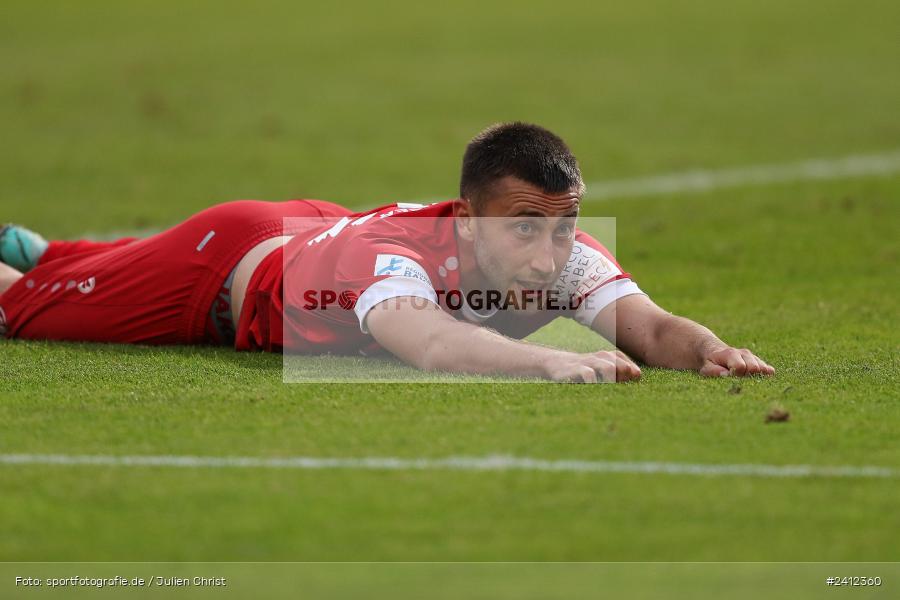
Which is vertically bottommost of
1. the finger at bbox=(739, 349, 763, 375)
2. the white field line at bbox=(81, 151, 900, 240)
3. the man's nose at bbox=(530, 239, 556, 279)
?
the finger at bbox=(739, 349, 763, 375)

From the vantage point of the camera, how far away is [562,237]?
6.42 m

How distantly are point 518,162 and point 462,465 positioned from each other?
1.91 meters

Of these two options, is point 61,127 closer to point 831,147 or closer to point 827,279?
point 831,147

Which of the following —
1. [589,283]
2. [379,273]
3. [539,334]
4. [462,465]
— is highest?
[379,273]

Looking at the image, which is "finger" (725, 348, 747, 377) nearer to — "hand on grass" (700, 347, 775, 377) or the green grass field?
"hand on grass" (700, 347, 775, 377)

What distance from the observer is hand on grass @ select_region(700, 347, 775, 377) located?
6.29 m

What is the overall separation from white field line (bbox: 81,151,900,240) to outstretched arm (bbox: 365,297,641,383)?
761 cm

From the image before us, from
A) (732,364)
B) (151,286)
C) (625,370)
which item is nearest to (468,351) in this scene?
(625,370)

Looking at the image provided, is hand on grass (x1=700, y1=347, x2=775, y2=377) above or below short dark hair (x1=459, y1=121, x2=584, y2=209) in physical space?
below

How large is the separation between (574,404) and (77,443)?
1989 mm

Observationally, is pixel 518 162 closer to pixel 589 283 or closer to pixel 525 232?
pixel 525 232

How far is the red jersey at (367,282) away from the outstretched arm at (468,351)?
3.5 inches

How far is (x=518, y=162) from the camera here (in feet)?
20.9

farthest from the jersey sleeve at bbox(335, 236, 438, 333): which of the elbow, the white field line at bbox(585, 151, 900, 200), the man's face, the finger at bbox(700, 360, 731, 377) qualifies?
the white field line at bbox(585, 151, 900, 200)
